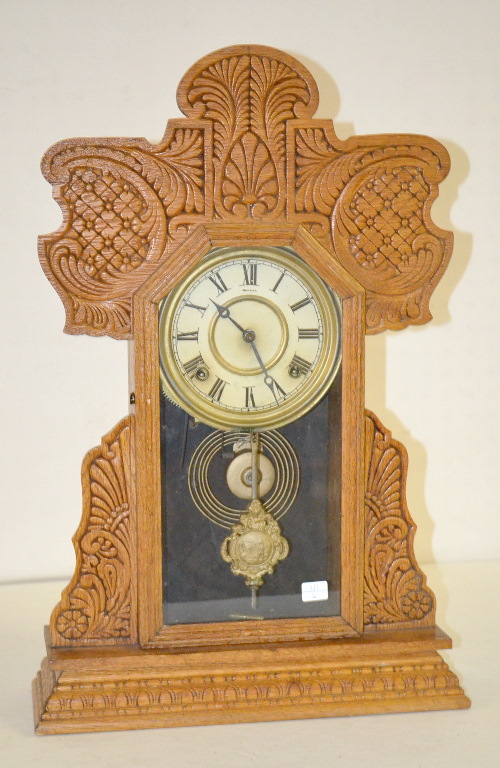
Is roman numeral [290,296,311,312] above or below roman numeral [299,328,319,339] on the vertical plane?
above

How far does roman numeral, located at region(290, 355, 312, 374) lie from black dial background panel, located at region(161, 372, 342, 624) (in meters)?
0.06

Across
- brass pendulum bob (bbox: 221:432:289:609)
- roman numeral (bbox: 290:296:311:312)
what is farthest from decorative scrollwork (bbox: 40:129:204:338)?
brass pendulum bob (bbox: 221:432:289:609)

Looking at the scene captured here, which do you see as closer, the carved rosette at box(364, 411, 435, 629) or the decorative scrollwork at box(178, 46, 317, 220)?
the decorative scrollwork at box(178, 46, 317, 220)

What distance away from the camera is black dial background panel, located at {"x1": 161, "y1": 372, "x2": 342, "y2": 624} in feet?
6.89

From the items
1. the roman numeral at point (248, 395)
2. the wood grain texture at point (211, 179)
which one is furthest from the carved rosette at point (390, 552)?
the wood grain texture at point (211, 179)

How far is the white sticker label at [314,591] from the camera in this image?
2.14m

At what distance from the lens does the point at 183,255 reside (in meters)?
2.02

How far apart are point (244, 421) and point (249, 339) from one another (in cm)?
15

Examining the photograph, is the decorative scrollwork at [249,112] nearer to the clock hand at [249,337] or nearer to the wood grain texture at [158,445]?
the wood grain texture at [158,445]

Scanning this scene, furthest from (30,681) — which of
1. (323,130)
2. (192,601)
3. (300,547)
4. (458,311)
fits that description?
(458,311)

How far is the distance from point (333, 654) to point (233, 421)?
17.8 inches

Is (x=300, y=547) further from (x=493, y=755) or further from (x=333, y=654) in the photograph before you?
(x=493, y=755)

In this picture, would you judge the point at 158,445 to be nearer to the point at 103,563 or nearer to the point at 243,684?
the point at 103,563

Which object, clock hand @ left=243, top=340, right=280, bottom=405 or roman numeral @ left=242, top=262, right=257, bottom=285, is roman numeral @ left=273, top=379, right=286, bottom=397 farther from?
A: roman numeral @ left=242, top=262, right=257, bottom=285
